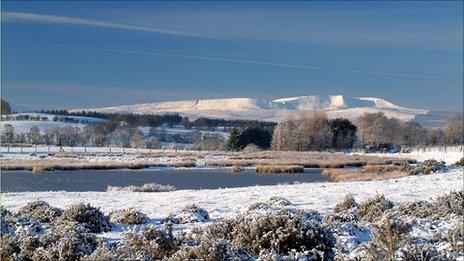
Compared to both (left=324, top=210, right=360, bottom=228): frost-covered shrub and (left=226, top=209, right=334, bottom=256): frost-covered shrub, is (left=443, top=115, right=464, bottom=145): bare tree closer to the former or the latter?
(left=324, top=210, right=360, bottom=228): frost-covered shrub

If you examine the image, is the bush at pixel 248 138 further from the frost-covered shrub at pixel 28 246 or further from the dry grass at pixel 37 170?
the frost-covered shrub at pixel 28 246

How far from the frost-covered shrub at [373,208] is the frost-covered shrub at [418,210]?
458 millimetres

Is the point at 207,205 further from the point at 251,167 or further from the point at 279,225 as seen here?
the point at 251,167

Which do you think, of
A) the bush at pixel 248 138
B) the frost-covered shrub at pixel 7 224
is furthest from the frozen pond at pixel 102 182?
the bush at pixel 248 138

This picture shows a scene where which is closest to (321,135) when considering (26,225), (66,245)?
(26,225)

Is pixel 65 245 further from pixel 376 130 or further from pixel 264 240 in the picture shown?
pixel 376 130

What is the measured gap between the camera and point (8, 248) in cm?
934

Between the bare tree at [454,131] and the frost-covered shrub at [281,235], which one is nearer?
the frost-covered shrub at [281,235]

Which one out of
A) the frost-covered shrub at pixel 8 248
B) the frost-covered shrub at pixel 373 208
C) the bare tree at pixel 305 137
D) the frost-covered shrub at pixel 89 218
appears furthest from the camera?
the bare tree at pixel 305 137

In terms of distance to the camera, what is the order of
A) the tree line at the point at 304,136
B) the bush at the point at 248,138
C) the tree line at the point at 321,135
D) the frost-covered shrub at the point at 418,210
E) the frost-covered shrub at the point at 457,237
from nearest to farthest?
the frost-covered shrub at the point at 457,237
the frost-covered shrub at the point at 418,210
the tree line at the point at 321,135
the tree line at the point at 304,136
the bush at the point at 248,138

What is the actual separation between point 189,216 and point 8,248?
458 centimetres

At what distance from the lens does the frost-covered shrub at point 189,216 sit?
43.1 ft

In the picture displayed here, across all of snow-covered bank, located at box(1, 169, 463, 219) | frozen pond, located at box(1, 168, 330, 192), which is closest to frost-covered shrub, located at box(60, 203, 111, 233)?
snow-covered bank, located at box(1, 169, 463, 219)

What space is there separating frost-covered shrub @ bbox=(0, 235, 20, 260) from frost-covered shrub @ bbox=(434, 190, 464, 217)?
23.3 feet
